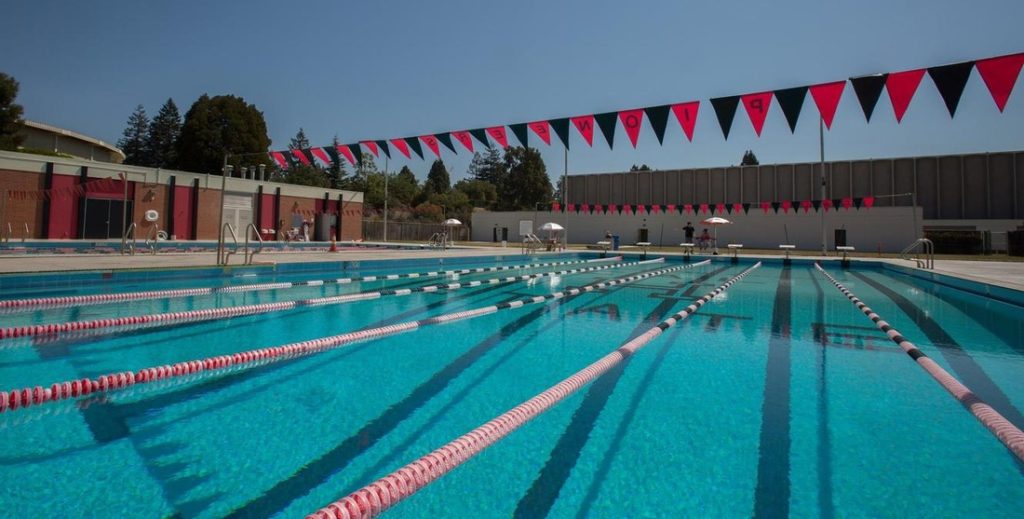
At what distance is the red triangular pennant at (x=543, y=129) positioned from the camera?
12.8 m

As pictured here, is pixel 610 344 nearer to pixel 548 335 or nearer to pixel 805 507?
pixel 548 335

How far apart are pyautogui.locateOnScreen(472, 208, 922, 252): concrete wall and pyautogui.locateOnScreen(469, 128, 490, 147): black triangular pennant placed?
10.6 metres

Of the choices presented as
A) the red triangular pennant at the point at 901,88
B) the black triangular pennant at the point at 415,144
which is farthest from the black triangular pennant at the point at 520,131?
the red triangular pennant at the point at 901,88

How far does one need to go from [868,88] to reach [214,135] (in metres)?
40.4

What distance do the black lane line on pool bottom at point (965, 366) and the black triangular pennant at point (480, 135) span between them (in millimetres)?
9903

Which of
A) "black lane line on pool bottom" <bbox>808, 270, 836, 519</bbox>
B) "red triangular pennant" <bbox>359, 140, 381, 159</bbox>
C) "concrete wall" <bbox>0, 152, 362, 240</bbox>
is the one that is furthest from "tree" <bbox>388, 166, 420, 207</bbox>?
"black lane line on pool bottom" <bbox>808, 270, 836, 519</bbox>

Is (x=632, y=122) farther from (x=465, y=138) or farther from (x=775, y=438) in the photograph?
(x=775, y=438)

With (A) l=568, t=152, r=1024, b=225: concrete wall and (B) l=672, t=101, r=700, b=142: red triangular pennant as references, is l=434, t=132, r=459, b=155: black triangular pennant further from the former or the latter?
(A) l=568, t=152, r=1024, b=225: concrete wall

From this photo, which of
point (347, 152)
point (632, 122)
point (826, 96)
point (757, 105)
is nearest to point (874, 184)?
point (826, 96)

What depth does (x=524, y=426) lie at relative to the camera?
2.71 meters

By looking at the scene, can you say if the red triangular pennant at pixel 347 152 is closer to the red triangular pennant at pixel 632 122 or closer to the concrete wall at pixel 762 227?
the red triangular pennant at pixel 632 122

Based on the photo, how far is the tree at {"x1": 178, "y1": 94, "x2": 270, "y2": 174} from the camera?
3688 cm

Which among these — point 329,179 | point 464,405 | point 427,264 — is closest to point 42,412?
point 464,405

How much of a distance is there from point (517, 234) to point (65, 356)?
3231cm
